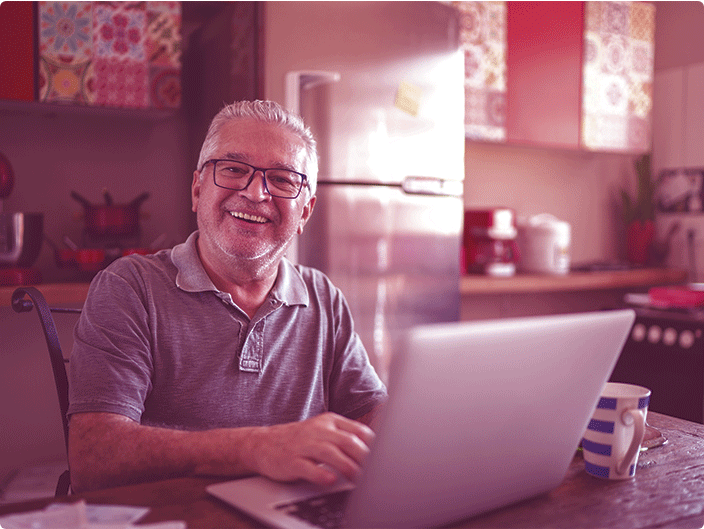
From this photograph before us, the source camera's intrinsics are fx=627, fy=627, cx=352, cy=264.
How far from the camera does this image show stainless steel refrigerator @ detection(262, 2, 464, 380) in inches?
79.5

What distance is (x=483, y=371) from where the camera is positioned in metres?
0.58

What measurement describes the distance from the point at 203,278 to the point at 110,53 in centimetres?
Answer: 123

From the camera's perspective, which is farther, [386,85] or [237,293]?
[386,85]

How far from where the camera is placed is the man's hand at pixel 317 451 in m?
0.73

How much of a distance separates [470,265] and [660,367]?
3.02ft

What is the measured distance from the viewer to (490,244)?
9.49 ft

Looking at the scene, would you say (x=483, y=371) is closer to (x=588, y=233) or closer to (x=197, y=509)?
(x=197, y=509)

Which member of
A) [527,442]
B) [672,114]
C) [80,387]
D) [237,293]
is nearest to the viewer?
[527,442]

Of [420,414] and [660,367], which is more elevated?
[420,414]

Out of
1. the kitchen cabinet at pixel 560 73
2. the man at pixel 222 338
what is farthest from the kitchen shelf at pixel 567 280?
the man at pixel 222 338

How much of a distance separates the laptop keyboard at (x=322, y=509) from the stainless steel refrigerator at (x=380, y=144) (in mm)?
1349

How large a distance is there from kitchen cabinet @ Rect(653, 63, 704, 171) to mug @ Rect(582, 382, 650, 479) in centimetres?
310

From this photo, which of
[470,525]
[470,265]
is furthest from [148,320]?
[470,265]

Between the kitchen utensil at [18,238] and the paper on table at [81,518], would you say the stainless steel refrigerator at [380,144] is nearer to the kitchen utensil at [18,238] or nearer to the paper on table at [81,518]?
the kitchen utensil at [18,238]
